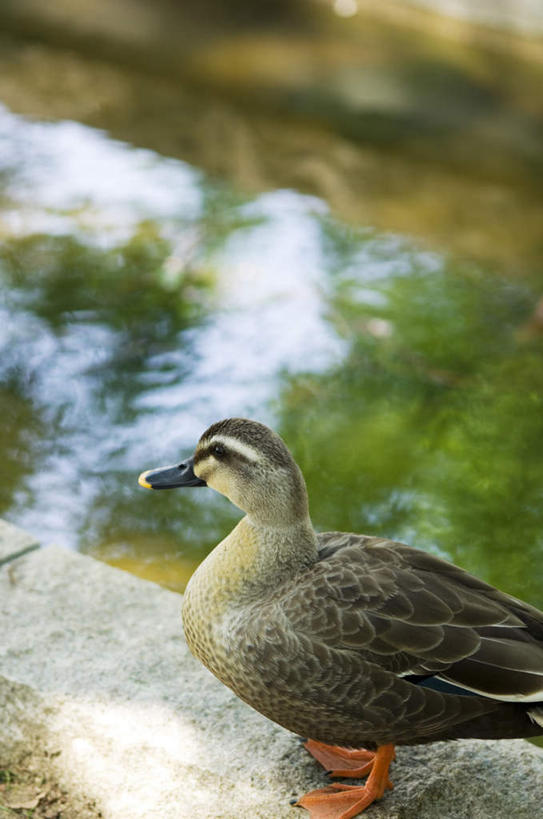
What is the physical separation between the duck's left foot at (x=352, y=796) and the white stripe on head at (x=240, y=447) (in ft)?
2.41

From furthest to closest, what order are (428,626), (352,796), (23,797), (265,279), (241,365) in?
(265,279) < (241,365) < (23,797) < (352,796) < (428,626)

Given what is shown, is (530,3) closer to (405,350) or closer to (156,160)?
(156,160)

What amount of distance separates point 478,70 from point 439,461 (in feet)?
19.6

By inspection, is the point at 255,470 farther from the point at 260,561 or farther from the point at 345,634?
the point at 345,634

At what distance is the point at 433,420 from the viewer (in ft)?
15.5

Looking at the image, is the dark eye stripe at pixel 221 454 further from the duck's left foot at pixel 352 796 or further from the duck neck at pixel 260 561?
the duck's left foot at pixel 352 796

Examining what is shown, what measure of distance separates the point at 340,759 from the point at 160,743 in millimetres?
453

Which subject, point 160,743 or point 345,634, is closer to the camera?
point 345,634

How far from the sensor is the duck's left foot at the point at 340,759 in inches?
100

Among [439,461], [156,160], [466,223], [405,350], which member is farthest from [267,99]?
[439,461]

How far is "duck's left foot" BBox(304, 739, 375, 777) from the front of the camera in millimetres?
2543

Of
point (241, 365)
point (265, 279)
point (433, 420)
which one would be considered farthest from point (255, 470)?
point (265, 279)

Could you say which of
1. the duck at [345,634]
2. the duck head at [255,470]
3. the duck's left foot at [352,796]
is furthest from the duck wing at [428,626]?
the duck's left foot at [352,796]

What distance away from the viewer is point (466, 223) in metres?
6.61
